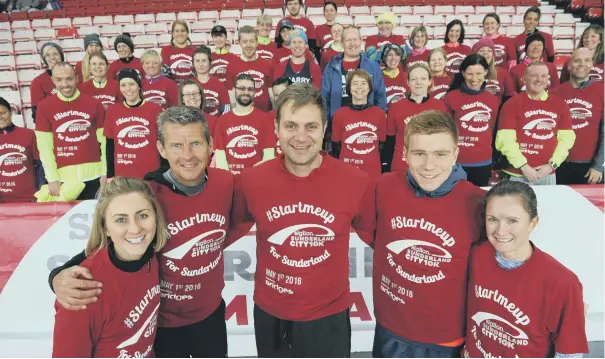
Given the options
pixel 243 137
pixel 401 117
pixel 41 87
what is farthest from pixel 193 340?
pixel 41 87

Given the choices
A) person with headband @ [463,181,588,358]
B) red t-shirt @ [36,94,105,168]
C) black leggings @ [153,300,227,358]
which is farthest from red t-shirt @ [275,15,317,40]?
person with headband @ [463,181,588,358]

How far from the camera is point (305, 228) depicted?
196 cm

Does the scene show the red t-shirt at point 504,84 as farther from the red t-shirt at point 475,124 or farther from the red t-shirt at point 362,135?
the red t-shirt at point 362,135

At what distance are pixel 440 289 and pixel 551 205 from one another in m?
1.41

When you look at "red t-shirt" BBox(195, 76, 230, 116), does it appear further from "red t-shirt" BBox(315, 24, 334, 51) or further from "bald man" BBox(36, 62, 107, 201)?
"red t-shirt" BBox(315, 24, 334, 51)

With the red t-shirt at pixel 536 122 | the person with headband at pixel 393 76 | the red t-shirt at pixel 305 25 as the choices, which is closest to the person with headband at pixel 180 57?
the red t-shirt at pixel 305 25

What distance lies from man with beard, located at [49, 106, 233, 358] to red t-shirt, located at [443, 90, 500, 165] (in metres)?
2.39

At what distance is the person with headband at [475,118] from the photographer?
3768 millimetres

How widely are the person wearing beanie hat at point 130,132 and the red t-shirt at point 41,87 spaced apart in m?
1.94

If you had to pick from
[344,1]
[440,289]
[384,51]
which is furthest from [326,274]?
[344,1]

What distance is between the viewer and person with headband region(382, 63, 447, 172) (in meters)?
3.71

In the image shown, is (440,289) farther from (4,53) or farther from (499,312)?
(4,53)

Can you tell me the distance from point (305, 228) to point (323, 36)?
5.45 meters

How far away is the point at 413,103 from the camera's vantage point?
12.4 feet
